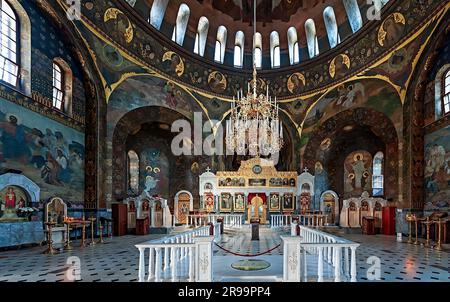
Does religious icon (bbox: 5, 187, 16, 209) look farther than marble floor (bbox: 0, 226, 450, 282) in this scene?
Yes

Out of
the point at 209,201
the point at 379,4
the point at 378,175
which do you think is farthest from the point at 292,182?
the point at 379,4

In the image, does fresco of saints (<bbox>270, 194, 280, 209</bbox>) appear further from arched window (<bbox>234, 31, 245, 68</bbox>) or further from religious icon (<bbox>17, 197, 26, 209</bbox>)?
religious icon (<bbox>17, 197, 26, 209</bbox>)

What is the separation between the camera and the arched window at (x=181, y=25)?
55.8 feet

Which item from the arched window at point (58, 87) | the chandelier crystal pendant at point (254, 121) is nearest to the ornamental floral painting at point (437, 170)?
the chandelier crystal pendant at point (254, 121)

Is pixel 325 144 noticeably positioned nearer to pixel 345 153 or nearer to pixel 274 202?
pixel 345 153

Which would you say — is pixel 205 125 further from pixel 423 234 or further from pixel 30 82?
pixel 423 234

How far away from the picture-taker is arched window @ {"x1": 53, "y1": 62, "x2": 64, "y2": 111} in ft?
36.8

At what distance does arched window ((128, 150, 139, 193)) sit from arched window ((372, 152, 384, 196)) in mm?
14904

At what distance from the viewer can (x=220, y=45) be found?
63.6 feet

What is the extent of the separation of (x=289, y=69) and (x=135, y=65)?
9888 millimetres

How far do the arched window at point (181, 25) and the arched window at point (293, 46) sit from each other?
271 inches

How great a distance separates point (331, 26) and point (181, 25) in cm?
891

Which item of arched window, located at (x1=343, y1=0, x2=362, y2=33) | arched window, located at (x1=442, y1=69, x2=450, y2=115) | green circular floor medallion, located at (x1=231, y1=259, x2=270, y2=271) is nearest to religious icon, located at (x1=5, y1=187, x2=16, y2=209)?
green circular floor medallion, located at (x1=231, y1=259, x2=270, y2=271)

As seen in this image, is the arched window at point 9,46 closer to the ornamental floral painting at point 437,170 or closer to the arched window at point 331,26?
the ornamental floral painting at point 437,170
